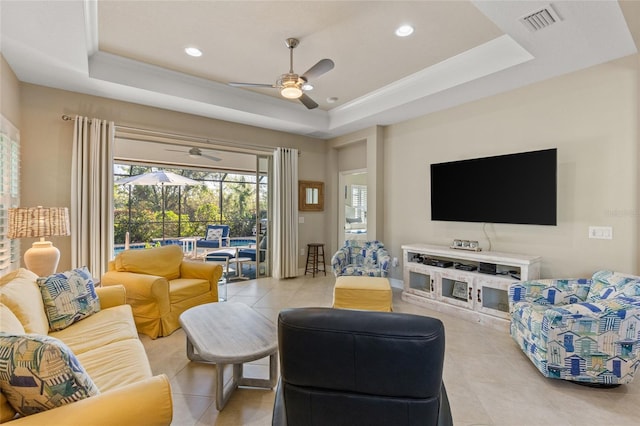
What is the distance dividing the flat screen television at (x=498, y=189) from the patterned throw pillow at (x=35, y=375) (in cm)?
406

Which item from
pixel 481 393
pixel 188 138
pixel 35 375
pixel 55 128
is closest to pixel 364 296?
pixel 481 393

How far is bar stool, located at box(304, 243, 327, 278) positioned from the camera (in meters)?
6.12

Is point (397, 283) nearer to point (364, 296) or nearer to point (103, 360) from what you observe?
point (364, 296)

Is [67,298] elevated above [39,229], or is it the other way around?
[39,229]

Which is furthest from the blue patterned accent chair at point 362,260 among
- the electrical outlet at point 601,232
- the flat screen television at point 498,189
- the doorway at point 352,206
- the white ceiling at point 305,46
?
the electrical outlet at point 601,232

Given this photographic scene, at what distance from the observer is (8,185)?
A: 3.08 m

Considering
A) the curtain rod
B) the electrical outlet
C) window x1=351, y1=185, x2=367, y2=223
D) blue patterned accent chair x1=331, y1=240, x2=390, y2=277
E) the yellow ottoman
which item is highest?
the curtain rod

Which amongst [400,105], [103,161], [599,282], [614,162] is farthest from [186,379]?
[614,162]

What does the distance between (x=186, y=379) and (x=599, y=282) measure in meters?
3.58

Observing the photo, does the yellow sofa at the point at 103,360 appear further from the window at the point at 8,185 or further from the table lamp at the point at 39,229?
the window at the point at 8,185

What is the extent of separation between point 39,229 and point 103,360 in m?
1.73

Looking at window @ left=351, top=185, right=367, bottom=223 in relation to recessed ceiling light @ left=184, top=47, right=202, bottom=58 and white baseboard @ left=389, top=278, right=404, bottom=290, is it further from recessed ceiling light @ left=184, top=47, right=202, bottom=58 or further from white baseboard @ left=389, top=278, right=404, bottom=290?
recessed ceiling light @ left=184, top=47, right=202, bottom=58

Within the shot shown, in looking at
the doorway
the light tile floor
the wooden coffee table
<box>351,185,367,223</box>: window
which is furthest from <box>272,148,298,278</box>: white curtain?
the wooden coffee table

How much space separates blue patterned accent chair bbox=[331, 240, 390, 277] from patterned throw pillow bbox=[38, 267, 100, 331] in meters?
2.88
